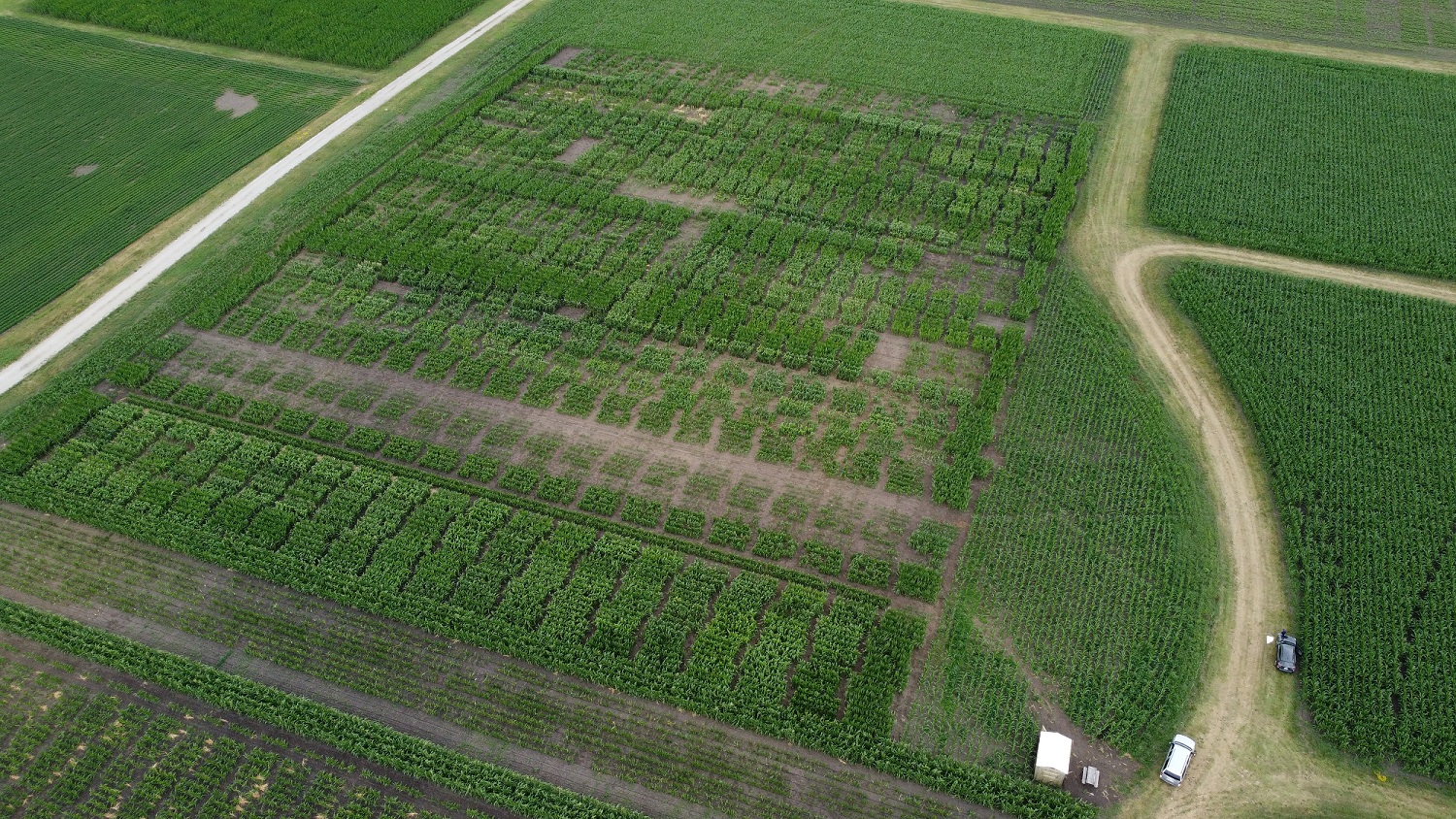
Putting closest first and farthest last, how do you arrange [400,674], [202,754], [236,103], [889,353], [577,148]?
[202,754], [400,674], [889,353], [577,148], [236,103]

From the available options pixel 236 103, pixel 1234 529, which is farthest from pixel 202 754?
pixel 236 103

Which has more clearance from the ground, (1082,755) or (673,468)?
(673,468)

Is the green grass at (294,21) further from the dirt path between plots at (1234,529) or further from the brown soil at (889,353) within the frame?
the dirt path between plots at (1234,529)

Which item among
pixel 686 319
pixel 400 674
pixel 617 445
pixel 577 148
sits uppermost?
pixel 577 148

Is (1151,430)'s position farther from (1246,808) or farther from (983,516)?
(1246,808)

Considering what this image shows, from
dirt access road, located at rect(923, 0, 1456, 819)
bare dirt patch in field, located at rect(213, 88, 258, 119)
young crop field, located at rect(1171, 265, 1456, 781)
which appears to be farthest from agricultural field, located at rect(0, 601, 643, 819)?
bare dirt patch in field, located at rect(213, 88, 258, 119)

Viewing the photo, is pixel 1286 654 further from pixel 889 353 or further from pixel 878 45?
pixel 878 45
